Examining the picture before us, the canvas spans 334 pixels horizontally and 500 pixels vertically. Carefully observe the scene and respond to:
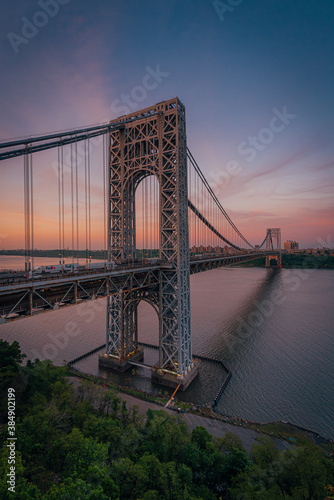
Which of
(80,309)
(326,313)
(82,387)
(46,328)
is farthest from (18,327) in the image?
(326,313)

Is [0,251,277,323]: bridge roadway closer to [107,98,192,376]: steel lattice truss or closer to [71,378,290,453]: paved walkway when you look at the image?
[107,98,192,376]: steel lattice truss

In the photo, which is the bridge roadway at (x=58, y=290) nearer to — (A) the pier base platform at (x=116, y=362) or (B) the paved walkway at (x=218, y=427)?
(B) the paved walkway at (x=218, y=427)

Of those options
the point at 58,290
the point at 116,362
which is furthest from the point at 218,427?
the point at 58,290

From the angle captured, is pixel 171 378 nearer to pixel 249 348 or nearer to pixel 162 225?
pixel 249 348

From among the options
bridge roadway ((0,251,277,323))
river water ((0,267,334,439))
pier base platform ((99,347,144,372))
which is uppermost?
bridge roadway ((0,251,277,323))

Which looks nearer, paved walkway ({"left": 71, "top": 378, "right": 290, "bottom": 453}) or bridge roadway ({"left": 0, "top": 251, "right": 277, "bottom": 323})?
bridge roadway ({"left": 0, "top": 251, "right": 277, "bottom": 323})

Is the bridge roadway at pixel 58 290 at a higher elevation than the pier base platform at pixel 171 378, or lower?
higher

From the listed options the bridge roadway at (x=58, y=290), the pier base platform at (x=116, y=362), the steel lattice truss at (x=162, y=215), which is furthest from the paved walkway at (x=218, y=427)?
the bridge roadway at (x=58, y=290)

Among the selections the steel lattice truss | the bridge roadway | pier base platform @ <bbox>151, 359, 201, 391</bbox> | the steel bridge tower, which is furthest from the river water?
the bridge roadway
